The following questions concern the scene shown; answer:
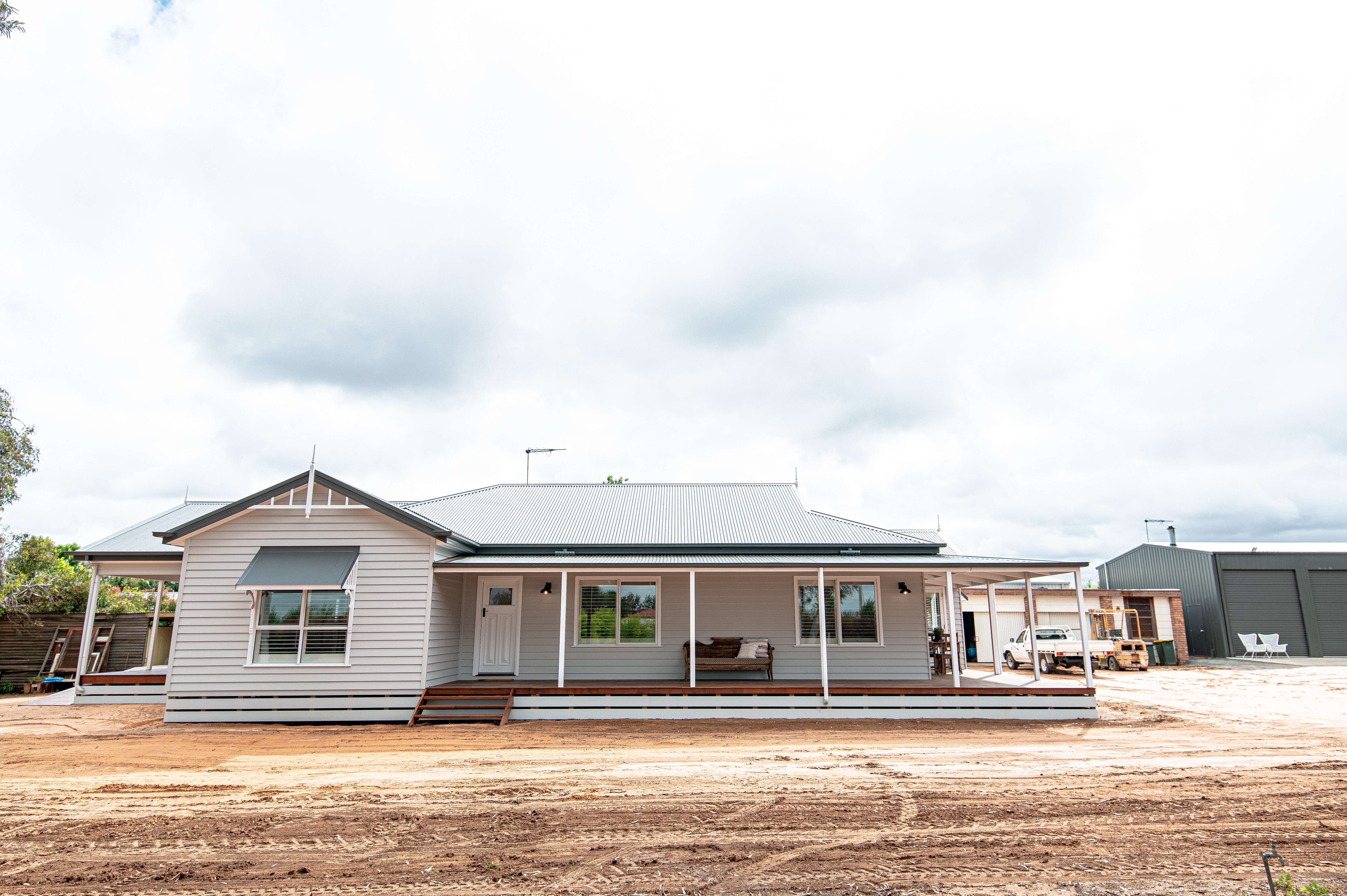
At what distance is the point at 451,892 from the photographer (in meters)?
4.78

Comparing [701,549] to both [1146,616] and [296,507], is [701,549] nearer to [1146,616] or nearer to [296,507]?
[296,507]

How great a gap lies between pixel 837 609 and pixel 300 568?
9183 mm

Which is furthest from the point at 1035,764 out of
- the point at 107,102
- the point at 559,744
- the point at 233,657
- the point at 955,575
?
the point at 107,102

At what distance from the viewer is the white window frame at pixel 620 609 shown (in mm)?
13734

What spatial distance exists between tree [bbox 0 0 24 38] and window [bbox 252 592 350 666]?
8.02m

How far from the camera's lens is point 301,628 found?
472 inches

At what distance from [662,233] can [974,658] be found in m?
18.1

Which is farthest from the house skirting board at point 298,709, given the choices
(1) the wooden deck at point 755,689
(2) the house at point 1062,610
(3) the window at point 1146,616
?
(3) the window at point 1146,616

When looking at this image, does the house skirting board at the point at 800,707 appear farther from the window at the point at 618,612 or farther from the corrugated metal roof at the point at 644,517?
the corrugated metal roof at the point at 644,517

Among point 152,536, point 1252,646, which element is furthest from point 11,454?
point 1252,646

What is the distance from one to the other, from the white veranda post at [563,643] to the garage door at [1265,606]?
25045mm

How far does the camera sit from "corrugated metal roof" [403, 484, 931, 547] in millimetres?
14625

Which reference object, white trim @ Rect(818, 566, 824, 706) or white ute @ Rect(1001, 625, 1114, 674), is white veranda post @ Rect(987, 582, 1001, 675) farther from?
white ute @ Rect(1001, 625, 1114, 674)

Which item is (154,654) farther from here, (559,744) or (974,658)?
(974,658)
